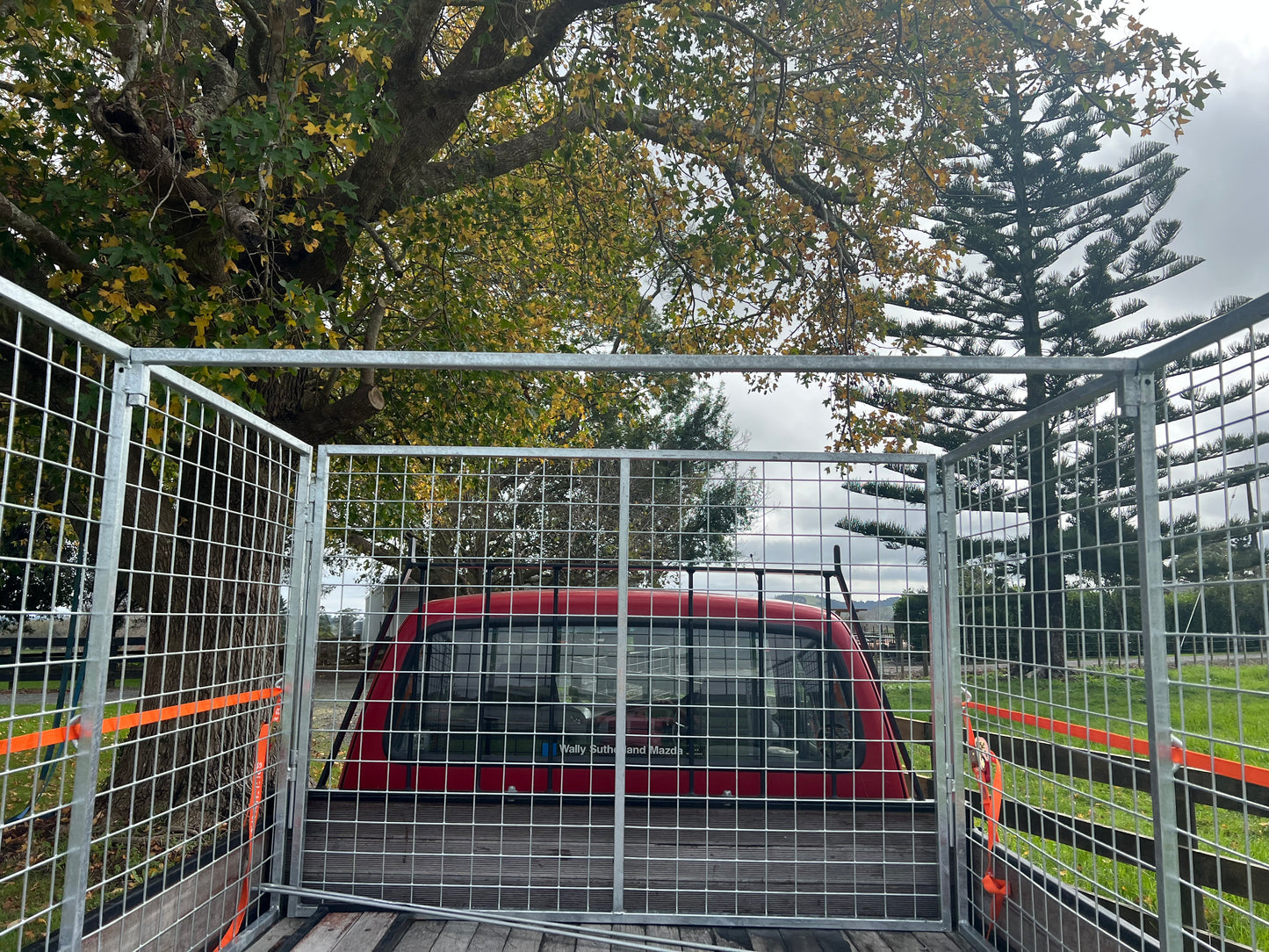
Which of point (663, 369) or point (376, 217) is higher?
point (376, 217)

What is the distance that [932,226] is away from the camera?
65.1ft

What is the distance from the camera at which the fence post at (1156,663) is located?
6.37 feet

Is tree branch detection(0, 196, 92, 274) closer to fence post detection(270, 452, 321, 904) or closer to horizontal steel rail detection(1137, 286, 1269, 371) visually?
fence post detection(270, 452, 321, 904)

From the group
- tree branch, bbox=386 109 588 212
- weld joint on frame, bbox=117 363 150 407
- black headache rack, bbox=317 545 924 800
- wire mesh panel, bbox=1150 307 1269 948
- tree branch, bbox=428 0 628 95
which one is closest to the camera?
wire mesh panel, bbox=1150 307 1269 948

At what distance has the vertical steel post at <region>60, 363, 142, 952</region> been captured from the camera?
2.12m

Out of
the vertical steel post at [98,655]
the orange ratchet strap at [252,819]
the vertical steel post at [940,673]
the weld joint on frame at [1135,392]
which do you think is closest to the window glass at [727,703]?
the vertical steel post at [940,673]

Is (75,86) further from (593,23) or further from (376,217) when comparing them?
(593,23)

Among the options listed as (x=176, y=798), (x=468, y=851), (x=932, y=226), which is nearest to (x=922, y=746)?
(x=468, y=851)

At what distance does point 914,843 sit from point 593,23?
5.75m

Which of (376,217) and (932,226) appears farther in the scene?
(932,226)

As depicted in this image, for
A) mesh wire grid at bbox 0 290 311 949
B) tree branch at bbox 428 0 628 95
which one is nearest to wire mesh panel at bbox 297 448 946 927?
mesh wire grid at bbox 0 290 311 949

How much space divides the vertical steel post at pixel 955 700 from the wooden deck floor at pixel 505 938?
0.78 feet

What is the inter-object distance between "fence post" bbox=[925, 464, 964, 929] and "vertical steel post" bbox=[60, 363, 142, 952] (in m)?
2.77

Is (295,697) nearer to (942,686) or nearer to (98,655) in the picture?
(98,655)
